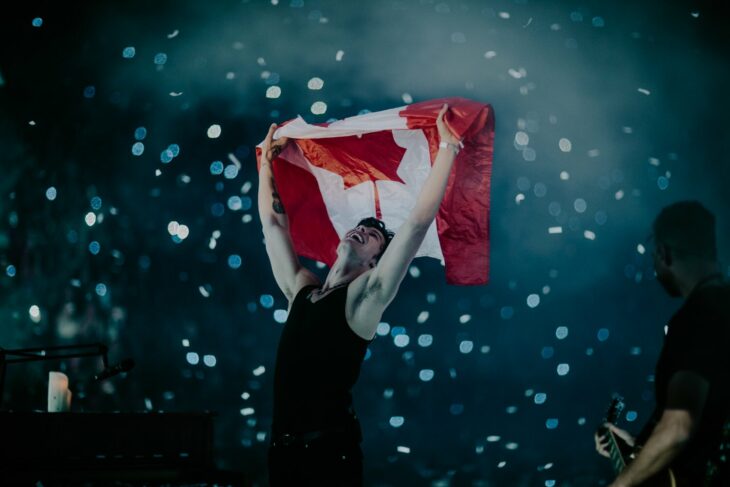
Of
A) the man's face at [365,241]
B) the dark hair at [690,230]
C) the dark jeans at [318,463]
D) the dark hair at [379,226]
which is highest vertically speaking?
the dark hair at [379,226]

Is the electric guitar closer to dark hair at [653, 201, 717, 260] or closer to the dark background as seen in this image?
dark hair at [653, 201, 717, 260]

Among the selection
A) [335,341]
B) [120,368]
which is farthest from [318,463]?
[120,368]

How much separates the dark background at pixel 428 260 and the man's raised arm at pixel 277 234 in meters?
0.51

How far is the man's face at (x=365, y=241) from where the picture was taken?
3227 millimetres

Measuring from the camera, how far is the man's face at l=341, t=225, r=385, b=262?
3.23 meters

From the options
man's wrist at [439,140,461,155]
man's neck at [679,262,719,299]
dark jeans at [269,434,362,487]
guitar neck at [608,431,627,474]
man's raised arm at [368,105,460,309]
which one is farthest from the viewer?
man's wrist at [439,140,461,155]

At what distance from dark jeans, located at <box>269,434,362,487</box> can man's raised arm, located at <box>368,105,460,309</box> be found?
0.62 m

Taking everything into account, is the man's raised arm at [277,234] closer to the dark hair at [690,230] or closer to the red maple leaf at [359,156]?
the red maple leaf at [359,156]

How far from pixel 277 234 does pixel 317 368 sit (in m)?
0.79

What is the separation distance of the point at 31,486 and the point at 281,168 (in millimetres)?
1801

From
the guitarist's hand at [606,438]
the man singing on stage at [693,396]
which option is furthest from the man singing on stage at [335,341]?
the man singing on stage at [693,396]

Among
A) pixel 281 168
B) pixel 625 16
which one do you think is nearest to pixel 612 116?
pixel 625 16

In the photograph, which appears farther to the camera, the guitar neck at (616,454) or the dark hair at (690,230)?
the guitar neck at (616,454)

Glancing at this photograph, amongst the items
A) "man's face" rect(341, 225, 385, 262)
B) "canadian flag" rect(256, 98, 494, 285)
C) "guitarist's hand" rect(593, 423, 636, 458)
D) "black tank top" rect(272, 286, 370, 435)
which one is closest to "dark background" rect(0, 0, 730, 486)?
"canadian flag" rect(256, 98, 494, 285)
